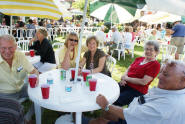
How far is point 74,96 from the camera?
5.58 ft

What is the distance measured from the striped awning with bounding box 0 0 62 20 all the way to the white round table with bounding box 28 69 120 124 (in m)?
1.11

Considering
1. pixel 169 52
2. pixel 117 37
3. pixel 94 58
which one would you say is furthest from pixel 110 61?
pixel 117 37

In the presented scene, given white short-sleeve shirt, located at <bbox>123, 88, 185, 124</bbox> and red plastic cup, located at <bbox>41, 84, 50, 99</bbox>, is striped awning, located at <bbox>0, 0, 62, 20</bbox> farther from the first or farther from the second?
white short-sleeve shirt, located at <bbox>123, 88, 185, 124</bbox>

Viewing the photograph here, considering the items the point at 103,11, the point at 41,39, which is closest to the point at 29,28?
the point at 103,11

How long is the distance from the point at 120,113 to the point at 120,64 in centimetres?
462

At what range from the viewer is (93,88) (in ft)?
5.99

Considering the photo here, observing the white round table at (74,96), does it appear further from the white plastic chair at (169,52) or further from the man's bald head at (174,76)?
the white plastic chair at (169,52)

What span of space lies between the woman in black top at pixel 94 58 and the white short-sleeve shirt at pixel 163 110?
1.39m

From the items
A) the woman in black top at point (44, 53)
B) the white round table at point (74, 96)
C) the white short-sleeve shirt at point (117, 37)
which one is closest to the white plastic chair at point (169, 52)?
the white short-sleeve shirt at point (117, 37)

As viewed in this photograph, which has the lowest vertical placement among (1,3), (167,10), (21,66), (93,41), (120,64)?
(120,64)

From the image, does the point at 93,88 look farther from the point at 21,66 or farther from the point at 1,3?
the point at 1,3

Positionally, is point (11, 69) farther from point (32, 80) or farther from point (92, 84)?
point (92, 84)

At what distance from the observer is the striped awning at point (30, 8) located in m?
2.40

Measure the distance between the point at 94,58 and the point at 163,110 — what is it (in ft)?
5.69
